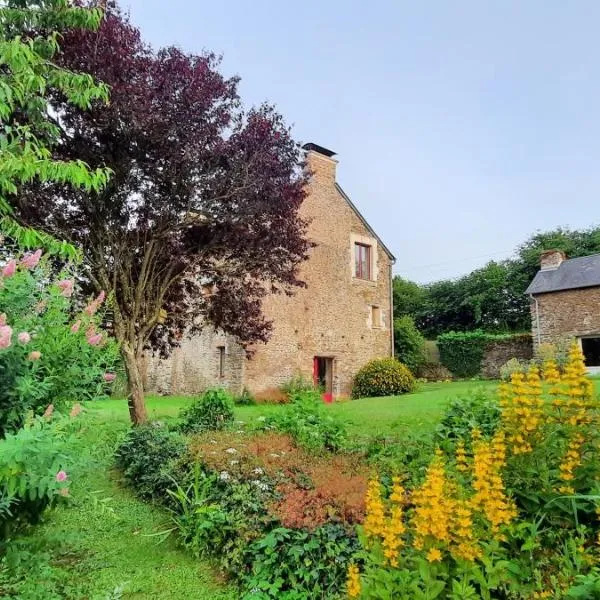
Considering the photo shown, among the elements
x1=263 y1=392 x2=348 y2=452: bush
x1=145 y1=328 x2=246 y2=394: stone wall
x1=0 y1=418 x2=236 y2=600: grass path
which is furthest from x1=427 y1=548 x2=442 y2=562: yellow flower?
x1=145 y1=328 x2=246 y2=394: stone wall

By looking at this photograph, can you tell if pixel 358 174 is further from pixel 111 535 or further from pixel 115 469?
pixel 111 535

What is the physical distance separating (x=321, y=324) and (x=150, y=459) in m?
12.3

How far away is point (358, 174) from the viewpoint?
20938mm

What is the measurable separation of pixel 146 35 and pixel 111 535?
6645mm

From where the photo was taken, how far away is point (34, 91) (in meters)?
4.87

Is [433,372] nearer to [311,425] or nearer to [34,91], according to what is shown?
[311,425]

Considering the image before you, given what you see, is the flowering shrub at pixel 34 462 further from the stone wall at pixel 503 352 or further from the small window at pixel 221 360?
the stone wall at pixel 503 352

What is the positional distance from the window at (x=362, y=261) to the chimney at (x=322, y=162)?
2.92m

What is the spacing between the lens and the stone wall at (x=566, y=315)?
2062 cm

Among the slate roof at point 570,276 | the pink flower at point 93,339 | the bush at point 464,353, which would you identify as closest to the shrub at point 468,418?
the pink flower at point 93,339

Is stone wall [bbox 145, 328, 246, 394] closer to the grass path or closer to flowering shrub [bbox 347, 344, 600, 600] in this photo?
the grass path

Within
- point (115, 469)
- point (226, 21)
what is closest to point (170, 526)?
point (115, 469)

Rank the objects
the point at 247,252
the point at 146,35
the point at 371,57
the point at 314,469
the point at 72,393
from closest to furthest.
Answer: the point at 72,393 → the point at 314,469 → the point at 146,35 → the point at 247,252 → the point at 371,57

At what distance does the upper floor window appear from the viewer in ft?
62.3
